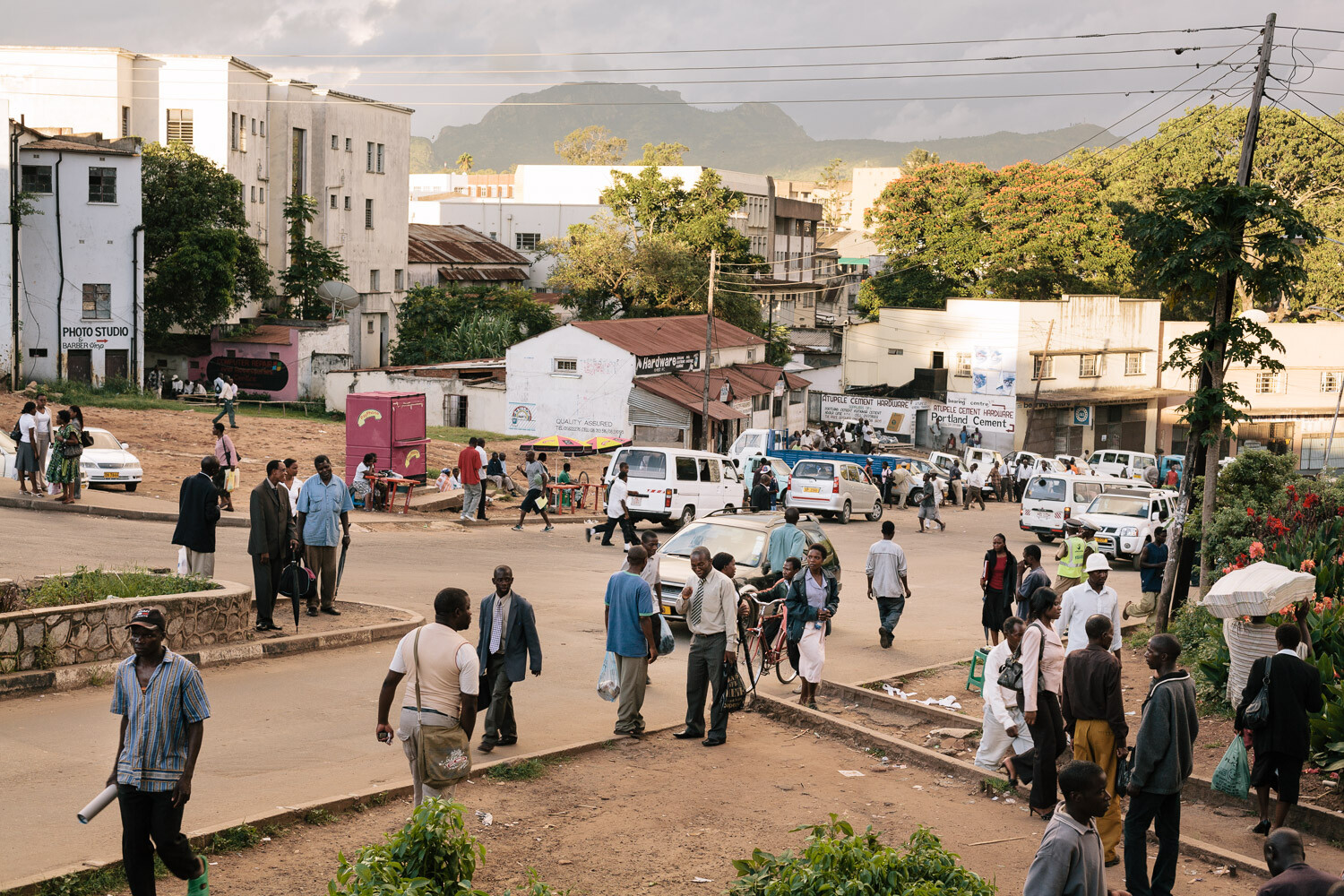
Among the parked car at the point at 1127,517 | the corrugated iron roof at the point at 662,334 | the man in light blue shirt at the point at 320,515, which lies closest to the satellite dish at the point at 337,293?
the corrugated iron roof at the point at 662,334

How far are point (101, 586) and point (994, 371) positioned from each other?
48.2 metres

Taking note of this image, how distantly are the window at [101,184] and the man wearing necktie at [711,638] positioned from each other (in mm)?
37287

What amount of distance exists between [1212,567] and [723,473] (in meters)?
13.4

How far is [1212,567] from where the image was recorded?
1533 cm

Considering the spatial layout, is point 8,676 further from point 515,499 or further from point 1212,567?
point 515,499

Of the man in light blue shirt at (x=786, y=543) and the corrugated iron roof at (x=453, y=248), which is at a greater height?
the corrugated iron roof at (x=453, y=248)

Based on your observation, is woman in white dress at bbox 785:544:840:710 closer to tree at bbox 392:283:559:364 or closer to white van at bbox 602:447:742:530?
white van at bbox 602:447:742:530

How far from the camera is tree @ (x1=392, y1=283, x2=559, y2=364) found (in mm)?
54750

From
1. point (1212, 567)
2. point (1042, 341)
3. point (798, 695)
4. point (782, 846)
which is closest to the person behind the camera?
point (782, 846)

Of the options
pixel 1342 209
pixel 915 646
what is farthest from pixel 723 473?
pixel 1342 209

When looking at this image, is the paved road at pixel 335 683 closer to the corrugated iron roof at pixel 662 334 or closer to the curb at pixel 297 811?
the curb at pixel 297 811

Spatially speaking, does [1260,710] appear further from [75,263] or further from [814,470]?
[75,263]

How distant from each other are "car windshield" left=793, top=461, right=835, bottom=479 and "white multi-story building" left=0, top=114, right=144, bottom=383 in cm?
2473

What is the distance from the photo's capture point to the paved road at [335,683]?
26.7 feet
